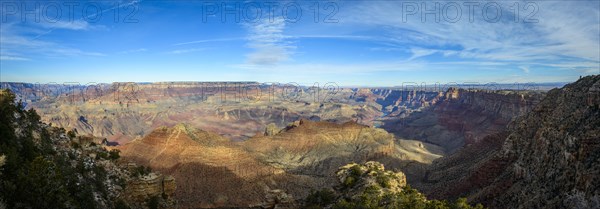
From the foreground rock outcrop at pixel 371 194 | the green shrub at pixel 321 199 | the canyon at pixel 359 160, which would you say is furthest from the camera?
the green shrub at pixel 321 199

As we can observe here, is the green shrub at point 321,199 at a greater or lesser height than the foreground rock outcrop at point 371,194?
lesser

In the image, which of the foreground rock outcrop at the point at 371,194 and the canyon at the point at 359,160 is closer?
the foreground rock outcrop at the point at 371,194

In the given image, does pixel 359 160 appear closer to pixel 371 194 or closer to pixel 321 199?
pixel 321 199

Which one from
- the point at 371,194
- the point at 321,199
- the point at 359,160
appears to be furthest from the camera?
the point at 359,160

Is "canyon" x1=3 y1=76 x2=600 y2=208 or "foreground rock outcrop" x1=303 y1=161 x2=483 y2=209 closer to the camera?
"foreground rock outcrop" x1=303 y1=161 x2=483 y2=209

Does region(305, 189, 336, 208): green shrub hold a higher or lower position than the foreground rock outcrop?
lower

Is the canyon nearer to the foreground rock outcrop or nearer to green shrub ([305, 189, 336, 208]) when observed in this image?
green shrub ([305, 189, 336, 208])

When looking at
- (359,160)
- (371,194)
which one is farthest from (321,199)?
(359,160)

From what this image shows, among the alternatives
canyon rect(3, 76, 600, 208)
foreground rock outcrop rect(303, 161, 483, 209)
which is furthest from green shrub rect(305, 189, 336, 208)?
canyon rect(3, 76, 600, 208)

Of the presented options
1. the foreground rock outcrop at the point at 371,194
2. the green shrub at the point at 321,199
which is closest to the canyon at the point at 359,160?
the green shrub at the point at 321,199

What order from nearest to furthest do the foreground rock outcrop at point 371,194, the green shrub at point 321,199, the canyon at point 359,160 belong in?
the foreground rock outcrop at point 371,194
the canyon at point 359,160
the green shrub at point 321,199

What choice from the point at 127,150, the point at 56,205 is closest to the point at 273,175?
the point at 127,150

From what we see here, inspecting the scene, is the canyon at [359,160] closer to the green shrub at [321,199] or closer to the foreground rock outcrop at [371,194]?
the green shrub at [321,199]
